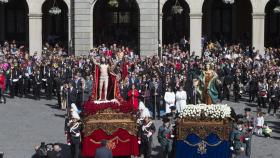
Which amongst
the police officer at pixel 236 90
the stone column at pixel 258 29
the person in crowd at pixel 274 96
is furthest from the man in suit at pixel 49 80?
the stone column at pixel 258 29

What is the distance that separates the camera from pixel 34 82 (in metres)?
39.3

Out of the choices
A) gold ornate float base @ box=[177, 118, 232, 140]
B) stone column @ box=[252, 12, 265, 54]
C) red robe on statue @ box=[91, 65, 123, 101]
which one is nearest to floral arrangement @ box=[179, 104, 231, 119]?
gold ornate float base @ box=[177, 118, 232, 140]

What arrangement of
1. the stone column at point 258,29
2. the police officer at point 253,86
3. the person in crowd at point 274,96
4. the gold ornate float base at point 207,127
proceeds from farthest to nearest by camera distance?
1. the stone column at point 258,29
2. the police officer at point 253,86
3. the person in crowd at point 274,96
4. the gold ornate float base at point 207,127

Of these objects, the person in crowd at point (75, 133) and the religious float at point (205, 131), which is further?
the person in crowd at point (75, 133)

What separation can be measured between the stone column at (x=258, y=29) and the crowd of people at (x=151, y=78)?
2761 millimetres

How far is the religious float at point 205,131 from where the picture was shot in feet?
81.7

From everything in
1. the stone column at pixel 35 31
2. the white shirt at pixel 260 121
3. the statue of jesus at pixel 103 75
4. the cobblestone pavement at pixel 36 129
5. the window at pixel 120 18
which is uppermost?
the window at pixel 120 18

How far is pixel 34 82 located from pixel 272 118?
1122 centimetres

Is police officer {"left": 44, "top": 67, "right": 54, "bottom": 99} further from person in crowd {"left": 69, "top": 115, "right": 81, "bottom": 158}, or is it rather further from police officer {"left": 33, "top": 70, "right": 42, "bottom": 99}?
person in crowd {"left": 69, "top": 115, "right": 81, "bottom": 158}

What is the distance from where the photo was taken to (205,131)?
2502cm

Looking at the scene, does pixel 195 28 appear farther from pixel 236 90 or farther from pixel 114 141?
→ pixel 114 141

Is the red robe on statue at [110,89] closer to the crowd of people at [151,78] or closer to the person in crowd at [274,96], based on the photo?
the crowd of people at [151,78]

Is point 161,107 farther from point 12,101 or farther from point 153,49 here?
point 153,49

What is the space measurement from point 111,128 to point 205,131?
3.14 m
